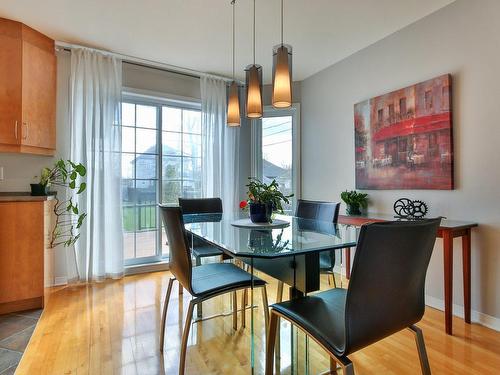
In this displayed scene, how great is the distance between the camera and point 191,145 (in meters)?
3.78

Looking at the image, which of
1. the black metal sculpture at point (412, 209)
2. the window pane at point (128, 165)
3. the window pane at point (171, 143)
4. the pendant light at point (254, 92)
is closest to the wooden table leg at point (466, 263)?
the black metal sculpture at point (412, 209)

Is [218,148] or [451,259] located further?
[218,148]

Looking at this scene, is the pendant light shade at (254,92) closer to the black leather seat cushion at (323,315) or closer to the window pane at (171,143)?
the black leather seat cushion at (323,315)

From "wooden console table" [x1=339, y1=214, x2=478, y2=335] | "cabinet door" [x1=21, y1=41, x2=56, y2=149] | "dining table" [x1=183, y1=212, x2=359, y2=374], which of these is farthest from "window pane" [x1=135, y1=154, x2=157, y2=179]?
"wooden console table" [x1=339, y1=214, x2=478, y2=335]

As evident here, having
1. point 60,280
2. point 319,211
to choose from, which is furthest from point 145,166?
point 319,211

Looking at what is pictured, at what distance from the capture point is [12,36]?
8.32 feet

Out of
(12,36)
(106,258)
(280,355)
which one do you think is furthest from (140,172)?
(280,355)

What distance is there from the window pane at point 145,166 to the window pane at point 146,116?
0.38 metres

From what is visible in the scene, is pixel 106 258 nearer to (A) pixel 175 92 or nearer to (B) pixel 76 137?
(B) pixel 76 137

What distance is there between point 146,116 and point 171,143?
430mm

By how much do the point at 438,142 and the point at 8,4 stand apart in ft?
11.9

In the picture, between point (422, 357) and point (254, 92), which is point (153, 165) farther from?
point (422, 357)

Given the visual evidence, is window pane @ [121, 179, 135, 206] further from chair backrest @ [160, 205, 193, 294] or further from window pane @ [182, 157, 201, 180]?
chair backrest @ [160, 205, 193, 294]

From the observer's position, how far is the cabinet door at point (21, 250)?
7.63 ft
